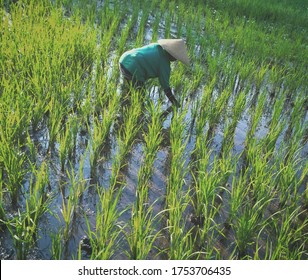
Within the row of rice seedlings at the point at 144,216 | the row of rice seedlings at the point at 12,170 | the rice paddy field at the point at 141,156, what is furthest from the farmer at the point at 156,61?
the row of rice seedlings at the point at 12,170

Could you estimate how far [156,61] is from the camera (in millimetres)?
3189

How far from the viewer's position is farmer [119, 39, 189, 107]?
10.1ft

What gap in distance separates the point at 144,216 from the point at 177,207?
34cm

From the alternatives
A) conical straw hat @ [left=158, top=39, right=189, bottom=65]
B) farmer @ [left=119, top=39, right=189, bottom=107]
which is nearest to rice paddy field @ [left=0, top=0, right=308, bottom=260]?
farmer @ [left=119, top=39, right=189, bottom=107]

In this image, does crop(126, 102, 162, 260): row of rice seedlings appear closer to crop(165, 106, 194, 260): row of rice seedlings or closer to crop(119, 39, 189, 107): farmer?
crop(165, 106, 194, 260): row of rice seedlings

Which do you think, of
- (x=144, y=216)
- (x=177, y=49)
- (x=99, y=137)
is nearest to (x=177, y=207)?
(x=144, y=216)

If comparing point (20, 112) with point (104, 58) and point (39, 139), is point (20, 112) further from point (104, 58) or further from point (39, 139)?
point (104, 58)

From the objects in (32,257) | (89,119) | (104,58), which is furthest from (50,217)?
(104,58)

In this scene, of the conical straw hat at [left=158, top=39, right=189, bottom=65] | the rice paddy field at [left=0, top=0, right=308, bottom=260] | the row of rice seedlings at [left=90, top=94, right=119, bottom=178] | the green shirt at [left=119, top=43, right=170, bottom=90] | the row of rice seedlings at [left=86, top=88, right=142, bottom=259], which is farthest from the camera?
the green shirt at [left=119, top=43, right=170, bottom=90]

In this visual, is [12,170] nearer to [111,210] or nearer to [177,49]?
[111,210]

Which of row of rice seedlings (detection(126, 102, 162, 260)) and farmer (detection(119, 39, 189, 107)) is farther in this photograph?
farmer (detection(119, 39, 189, 107))

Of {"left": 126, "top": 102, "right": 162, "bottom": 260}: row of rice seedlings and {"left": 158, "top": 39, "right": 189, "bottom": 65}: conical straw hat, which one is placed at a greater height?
{"left": 158, "top": 39, "right": 189, "bottom": 65}: conical straw hat

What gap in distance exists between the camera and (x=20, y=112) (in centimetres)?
261

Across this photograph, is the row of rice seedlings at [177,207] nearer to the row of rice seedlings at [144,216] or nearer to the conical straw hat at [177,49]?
the row of rice seedlings at [144,216]
